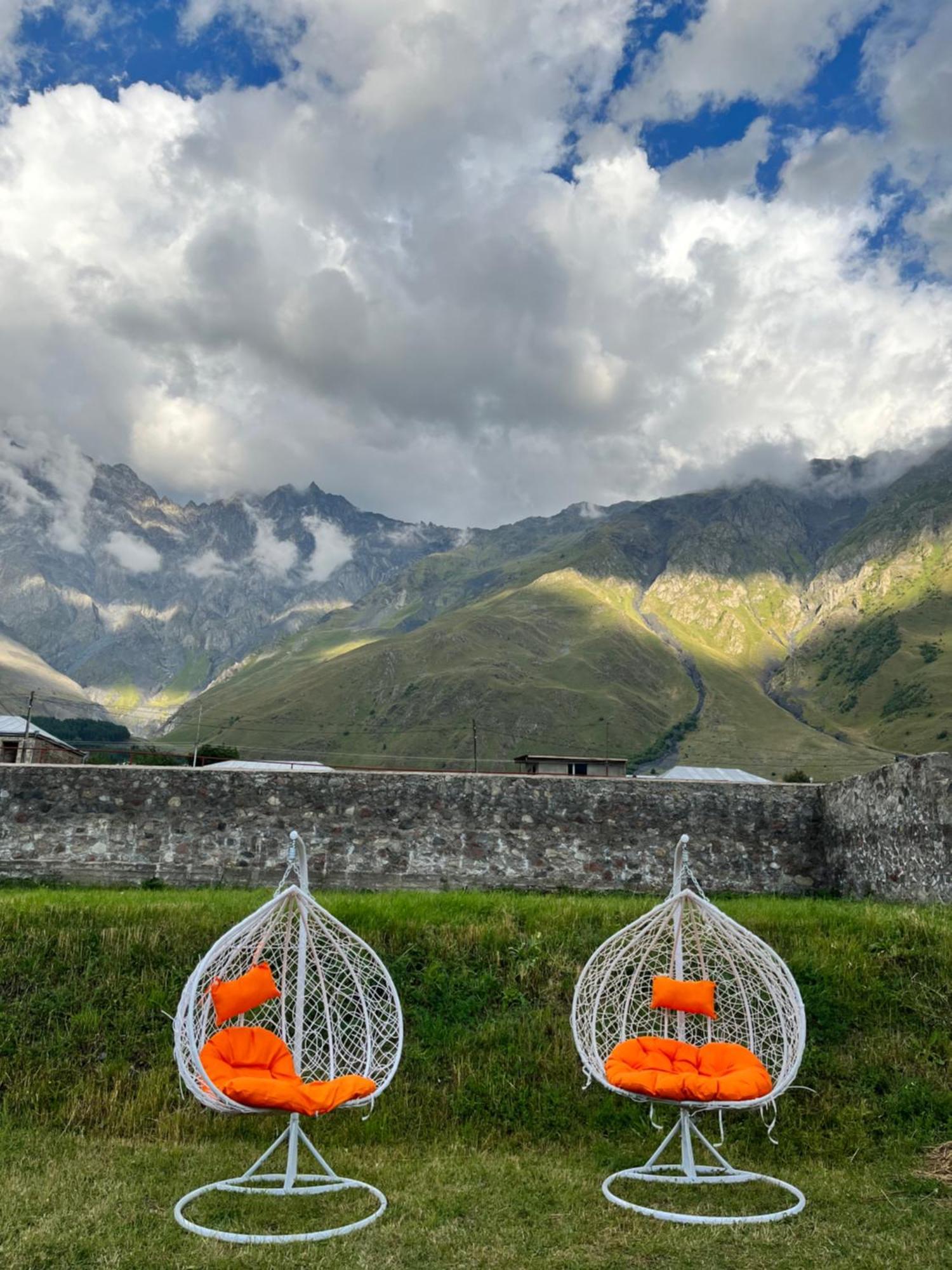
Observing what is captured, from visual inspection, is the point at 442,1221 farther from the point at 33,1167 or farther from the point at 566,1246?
the point at 33,1167

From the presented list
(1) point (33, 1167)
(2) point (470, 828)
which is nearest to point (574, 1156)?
(1) point (33, 1167)

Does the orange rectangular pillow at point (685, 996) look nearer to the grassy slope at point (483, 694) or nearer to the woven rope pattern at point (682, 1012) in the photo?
the woven rope pattern at point (682, 1012)

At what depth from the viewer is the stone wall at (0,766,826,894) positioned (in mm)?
15453

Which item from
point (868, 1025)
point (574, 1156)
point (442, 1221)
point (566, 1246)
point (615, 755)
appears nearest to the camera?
point (566, 1246)

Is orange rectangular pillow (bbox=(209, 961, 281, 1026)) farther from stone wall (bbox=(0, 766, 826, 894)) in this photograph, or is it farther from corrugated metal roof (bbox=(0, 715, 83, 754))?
corrugated metal roof (bbox=(0, 715, 83, 754))

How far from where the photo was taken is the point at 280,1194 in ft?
18.7

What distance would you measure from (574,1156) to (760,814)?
32.8ft

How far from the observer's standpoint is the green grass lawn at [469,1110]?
197 inches

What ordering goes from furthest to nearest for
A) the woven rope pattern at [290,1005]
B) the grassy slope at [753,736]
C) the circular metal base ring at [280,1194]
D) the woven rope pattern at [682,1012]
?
the grassy slope at [753,736], the woven rope pattern at [682,1012], the woven rope pattern at [290,1005], the circular metal base ring at [280,1194]

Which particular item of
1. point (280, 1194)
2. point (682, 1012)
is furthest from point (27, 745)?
point (682, 1012)

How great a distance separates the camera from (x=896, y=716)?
122250 millimetres

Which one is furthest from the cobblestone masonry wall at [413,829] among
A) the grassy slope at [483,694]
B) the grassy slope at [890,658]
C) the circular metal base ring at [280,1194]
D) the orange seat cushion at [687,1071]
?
the grassy slope at [890,658]

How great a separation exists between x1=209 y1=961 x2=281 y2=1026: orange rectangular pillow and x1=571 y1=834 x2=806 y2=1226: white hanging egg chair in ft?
7.38

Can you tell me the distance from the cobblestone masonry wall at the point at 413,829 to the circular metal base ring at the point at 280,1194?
368 inches
